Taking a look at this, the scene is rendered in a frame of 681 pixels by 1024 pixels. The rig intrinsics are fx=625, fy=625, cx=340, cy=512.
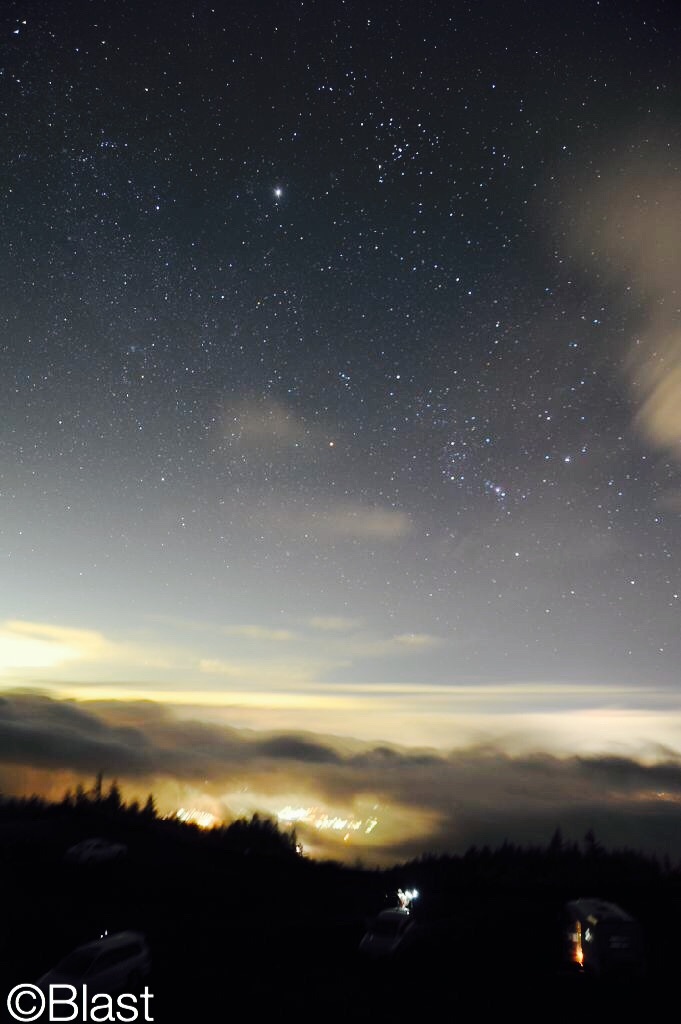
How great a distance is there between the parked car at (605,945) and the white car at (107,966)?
13.5 metres

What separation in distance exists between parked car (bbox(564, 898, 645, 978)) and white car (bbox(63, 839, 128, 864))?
79.1 ft

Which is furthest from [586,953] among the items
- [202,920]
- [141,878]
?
[141,878]

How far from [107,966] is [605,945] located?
14671 mm

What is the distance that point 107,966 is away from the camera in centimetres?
1568

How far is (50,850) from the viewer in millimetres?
35438

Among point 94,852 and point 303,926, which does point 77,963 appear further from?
point 94,852

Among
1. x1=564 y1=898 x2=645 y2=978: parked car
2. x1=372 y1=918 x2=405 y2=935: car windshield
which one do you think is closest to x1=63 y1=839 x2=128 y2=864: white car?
x1=372 y1=918 x2=405 y2=935: car windshield

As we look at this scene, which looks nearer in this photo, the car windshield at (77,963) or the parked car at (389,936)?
the car windshield at (77,963)

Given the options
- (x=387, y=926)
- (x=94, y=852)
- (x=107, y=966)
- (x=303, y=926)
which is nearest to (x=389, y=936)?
(x=387, y=926)

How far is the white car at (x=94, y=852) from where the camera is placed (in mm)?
32750

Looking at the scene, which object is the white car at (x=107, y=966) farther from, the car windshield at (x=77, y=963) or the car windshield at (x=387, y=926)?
the car windshield at (x=387, y=926)

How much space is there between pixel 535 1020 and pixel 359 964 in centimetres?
600

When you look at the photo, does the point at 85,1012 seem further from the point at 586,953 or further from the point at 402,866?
the point at 402,866

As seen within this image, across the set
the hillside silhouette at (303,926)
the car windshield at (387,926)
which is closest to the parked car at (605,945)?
the hillside silhouette at (303,926)
